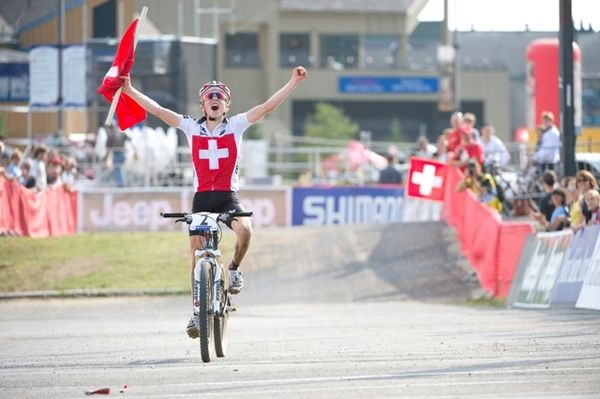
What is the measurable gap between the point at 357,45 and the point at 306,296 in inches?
2349

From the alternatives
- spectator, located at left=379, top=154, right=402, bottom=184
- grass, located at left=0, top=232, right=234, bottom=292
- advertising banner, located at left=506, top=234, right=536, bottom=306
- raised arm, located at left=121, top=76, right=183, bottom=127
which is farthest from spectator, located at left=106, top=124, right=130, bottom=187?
raised arm, located at left=121, top=76, right=183, bottom=127

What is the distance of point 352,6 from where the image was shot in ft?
275

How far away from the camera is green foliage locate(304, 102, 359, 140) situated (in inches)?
3007

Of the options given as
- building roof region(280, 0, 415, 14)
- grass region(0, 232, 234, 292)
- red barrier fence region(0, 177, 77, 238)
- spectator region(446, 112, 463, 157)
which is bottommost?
grass region(0, 232, 234, 292)

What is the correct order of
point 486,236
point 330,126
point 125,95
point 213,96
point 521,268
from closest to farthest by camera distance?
point 213,96 → point 125,95 → point 521,268 → point 486,236 → point 330,126

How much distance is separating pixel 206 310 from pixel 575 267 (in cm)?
766

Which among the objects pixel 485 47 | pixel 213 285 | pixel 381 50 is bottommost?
pixel 213 285

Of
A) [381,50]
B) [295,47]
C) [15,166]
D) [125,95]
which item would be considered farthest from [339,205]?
[381,50]

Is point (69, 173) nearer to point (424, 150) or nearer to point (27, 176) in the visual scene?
point (27, 176)

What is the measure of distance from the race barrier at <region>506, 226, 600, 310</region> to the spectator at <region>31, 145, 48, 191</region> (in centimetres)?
1238

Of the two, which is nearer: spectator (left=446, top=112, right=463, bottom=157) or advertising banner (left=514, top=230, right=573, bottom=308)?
advertising banner (left=514, top=230, right=573, bottom=308)

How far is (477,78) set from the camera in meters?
83.9

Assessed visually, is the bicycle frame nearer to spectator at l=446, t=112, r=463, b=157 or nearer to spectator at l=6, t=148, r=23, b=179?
spectator at l=446, t=112, r=463, b=157

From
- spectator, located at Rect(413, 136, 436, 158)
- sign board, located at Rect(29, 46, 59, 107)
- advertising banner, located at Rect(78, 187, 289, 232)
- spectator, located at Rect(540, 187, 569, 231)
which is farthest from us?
sign board, located at Rect(29, 46, 59, 107)
